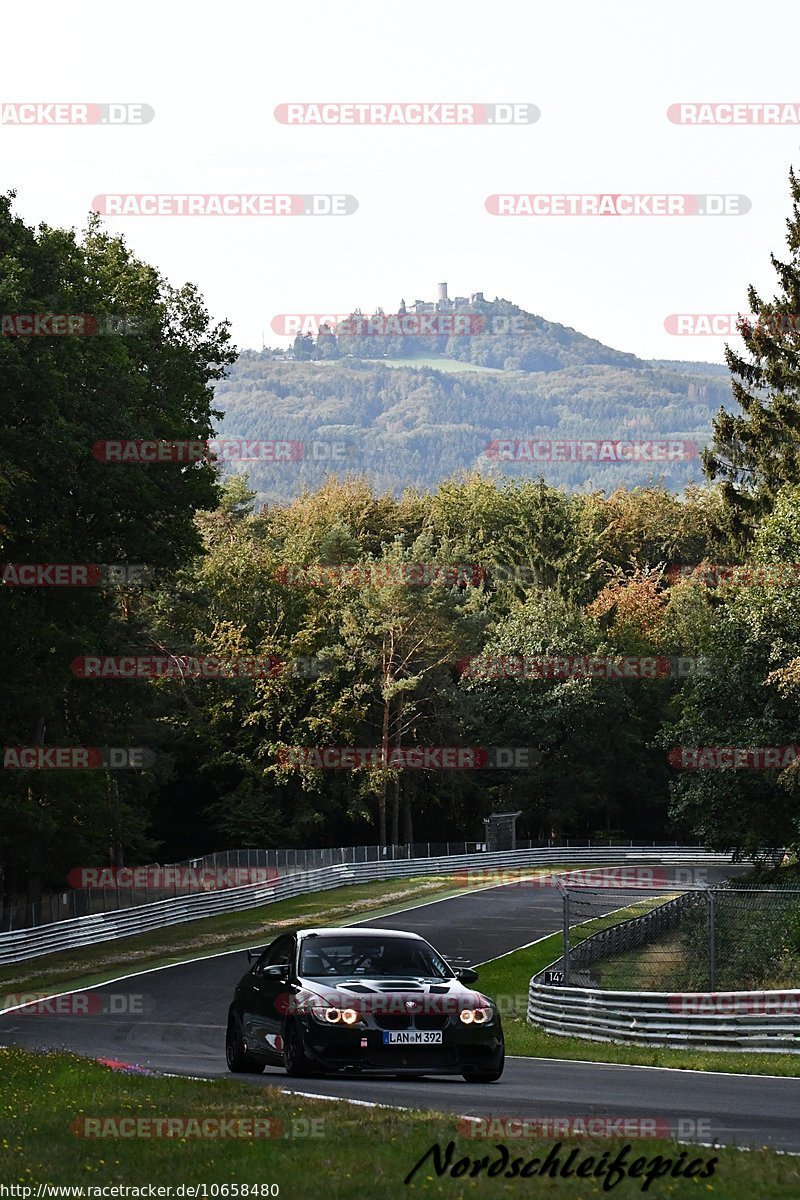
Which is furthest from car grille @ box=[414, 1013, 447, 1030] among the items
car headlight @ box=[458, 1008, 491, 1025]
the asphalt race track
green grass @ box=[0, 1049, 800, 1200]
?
green grass @ box=[0, 1049, 800, 1200]

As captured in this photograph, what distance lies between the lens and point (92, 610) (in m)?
45.2

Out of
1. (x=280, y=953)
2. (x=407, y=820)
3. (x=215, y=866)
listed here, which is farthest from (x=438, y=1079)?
(x=407, y=820)

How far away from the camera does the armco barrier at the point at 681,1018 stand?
19.2m

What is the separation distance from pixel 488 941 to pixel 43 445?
1856 cm

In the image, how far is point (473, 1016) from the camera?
14977 mm

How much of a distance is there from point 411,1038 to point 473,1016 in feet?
2.04

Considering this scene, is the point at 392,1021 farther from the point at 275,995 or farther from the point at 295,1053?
the point at 275,995

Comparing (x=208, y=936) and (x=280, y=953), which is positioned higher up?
(x=280, y=953)

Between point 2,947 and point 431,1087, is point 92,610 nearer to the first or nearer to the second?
point 2,947

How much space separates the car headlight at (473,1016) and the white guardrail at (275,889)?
26076 millimetres

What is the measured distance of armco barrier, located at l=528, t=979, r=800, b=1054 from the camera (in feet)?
63.0

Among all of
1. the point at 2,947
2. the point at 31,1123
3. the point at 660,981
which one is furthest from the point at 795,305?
the point at 31,1123

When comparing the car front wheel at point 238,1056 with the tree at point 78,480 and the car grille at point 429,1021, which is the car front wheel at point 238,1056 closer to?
the car grille at point 429,1021

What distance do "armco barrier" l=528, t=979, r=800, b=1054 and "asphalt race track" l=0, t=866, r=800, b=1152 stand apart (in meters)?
2.10
